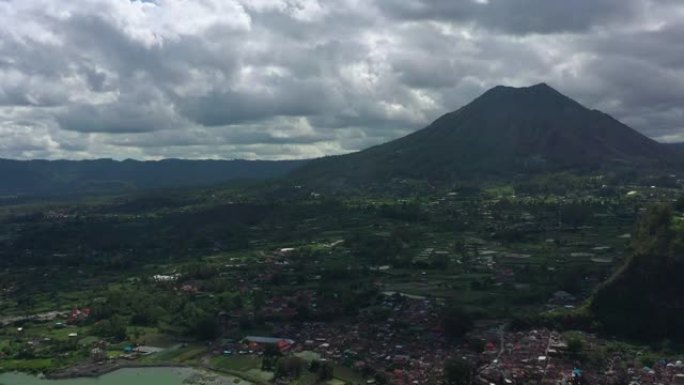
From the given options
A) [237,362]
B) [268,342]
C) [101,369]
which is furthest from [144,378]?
[268,342]

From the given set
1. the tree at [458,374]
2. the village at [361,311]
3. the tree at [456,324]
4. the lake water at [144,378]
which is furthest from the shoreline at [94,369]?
the tree at [458,374]

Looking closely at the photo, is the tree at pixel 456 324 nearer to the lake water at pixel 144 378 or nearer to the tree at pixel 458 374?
the tree at pixel 458 374

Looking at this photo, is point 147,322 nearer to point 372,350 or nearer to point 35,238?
point 372,350

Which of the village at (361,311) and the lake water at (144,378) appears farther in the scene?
the lake water at (144,378)

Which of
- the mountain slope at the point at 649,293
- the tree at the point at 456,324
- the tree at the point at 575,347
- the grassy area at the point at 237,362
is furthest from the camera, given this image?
the tree at the point at 456,324

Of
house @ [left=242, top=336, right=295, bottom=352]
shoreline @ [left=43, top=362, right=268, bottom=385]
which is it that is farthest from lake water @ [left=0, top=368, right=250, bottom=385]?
house @ [left=242, top=336, right=295, bottom=352]

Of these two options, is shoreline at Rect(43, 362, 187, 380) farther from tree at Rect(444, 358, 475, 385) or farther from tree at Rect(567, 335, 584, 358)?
tree at Rect(567, 335, 584, 358)

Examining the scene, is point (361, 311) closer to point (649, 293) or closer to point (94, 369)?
point (94, 369)

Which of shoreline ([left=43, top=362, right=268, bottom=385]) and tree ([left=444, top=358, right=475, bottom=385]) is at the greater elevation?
tree ([left=444, top=358, right=475, bottom=385])
